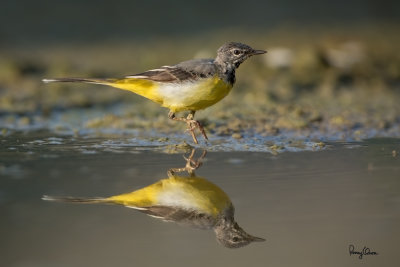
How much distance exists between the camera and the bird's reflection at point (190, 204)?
4.43 meters

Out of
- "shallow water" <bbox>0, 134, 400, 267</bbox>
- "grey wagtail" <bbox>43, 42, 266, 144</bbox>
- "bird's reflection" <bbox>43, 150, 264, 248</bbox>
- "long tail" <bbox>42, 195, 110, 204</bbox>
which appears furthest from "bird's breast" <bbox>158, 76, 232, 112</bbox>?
"long tail" <bbox>42, 195, 110, 204</bbox>

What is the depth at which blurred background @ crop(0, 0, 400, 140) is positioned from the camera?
29.0 feet

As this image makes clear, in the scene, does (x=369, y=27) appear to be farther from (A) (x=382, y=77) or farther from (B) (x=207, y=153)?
(B) (x=207, y=153)

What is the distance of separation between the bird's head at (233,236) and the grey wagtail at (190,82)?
262 cm

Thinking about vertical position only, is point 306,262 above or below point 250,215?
below

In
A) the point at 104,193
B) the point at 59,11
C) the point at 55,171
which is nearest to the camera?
the point at 104,193

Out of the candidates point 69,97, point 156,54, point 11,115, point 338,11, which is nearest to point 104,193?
point 11,115

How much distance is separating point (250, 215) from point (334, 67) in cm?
818

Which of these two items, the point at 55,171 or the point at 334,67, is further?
the point at 334,67

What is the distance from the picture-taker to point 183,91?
6.99 m

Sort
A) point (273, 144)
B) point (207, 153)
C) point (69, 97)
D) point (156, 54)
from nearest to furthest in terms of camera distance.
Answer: point (207, 153) < point (273, 144) < point (69, 97) < point (156, 54)

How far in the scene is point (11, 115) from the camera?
367 inches

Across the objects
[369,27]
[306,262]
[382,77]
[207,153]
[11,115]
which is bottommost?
[306,262]

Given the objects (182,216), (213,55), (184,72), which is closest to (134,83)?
(184,72)
